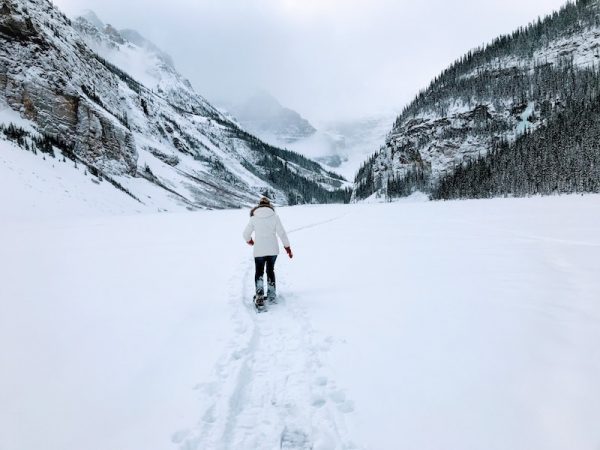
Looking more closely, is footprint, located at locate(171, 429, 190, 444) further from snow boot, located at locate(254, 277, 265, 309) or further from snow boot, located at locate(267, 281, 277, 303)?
snow boot, located at locate(267, 281, 277, 303)

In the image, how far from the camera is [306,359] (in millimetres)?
5719

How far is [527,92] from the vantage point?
14012 centimetres

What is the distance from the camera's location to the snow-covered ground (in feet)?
12.6

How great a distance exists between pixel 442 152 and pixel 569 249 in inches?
5703

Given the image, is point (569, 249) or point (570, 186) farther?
point (570, 186)

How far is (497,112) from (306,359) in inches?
6461

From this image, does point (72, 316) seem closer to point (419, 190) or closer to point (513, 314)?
point (513, 314)

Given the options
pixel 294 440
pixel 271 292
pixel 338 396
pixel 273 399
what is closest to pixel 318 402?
pixel 338 396

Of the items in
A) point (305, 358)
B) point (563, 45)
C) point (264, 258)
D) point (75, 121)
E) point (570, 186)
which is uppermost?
point (563, 45)

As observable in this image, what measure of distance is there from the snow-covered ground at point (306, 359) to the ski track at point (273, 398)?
21 mm

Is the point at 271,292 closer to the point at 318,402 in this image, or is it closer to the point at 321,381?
the point at 321,381

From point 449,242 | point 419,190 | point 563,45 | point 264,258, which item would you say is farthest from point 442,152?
point 264,258

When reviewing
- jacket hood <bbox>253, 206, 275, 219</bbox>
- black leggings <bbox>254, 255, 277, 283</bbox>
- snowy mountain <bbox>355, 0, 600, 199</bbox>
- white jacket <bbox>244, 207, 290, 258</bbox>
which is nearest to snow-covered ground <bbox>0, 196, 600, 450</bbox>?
black leggings <bbox>254, 255, 277, 283</bbox>

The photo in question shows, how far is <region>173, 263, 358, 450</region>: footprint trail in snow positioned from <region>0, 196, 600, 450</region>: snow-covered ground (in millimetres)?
24
